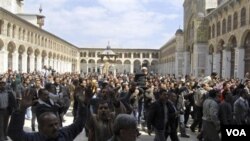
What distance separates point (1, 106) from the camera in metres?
9.59

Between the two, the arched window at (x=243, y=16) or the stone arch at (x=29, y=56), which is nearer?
the arched window at (x=243, y=16)

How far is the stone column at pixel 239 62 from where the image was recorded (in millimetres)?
29000

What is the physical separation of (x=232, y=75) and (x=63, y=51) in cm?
4870

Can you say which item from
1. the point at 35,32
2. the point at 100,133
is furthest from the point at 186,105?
the point at 35,32

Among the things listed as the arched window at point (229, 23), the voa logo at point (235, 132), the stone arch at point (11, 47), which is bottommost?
the voa logo at point (235, 132)

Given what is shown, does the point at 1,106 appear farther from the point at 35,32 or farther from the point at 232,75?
the point at 35,32

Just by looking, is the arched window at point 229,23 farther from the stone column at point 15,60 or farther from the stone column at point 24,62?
the stone column at point 24,62

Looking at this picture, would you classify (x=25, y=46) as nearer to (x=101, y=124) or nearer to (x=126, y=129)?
(x=101, y=124)

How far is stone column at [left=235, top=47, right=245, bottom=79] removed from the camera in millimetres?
29000

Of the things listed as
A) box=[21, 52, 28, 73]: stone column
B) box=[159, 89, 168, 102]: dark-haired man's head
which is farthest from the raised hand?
box=[21, 52, 28, 73]: stone column

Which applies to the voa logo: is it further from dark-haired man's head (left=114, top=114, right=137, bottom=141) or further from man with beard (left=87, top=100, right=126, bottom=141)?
dark-haired man's head (left=114, top=114, right=137, bottom=141)

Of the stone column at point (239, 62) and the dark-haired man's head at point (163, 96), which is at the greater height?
the stone column at point (239, 62)

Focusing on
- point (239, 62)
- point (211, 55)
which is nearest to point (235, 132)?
point (239, 62)

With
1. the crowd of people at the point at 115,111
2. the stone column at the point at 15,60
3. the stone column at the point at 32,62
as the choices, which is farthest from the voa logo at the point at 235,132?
the stone column at the point at 32,62
